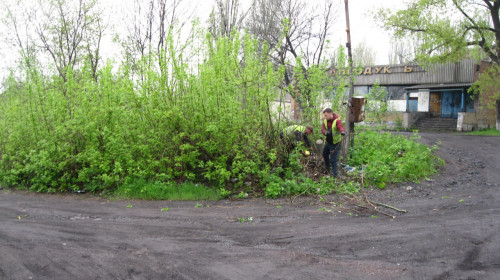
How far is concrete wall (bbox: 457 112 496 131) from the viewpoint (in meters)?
23.8

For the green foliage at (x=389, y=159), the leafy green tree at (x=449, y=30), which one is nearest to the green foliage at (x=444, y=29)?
the leafy green tree at (x=449, y=30)

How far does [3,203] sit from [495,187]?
34.9 feet

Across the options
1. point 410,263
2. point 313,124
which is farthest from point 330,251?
point 313,124

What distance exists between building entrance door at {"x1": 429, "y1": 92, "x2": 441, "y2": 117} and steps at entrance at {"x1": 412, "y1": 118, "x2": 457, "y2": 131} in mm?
1264

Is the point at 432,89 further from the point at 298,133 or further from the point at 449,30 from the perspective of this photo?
the point at 298,133

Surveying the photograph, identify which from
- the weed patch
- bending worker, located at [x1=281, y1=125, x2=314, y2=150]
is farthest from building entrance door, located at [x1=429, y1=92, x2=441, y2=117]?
the weed patch

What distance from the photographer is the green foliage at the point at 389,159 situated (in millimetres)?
8344

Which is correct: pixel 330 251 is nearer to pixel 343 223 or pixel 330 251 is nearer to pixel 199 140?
pixel 343 223

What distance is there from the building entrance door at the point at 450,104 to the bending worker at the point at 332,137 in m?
22.9

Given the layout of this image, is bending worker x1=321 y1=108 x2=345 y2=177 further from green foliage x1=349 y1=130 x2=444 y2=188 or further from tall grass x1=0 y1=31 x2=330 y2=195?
tall grass x1=0 y1=31 x2=330 y2=195

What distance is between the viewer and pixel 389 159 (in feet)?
30.7

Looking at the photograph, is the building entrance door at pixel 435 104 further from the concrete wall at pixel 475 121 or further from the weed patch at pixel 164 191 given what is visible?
the weed patch at pixel 164 191

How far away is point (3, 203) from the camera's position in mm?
7531

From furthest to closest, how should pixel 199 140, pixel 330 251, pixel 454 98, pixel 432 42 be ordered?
1. pixel 454 98
2. pixel 432 42
3. pixel 199 140
4. pixel 330 251
